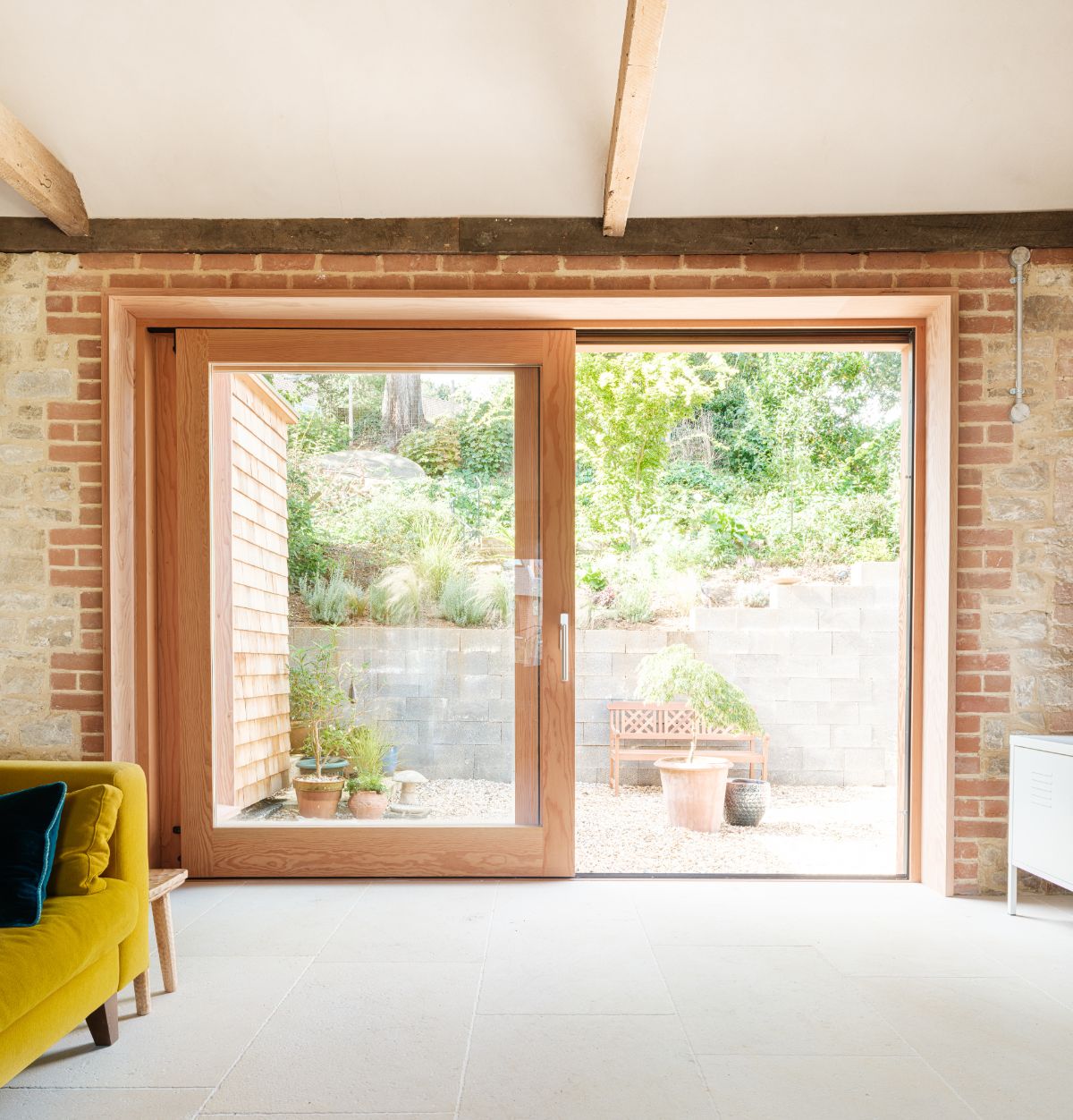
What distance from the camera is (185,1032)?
7.91 feet

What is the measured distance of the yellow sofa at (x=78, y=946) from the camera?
1.88 metres

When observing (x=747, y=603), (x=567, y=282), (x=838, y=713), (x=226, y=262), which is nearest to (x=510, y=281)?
(x=567, y=282)

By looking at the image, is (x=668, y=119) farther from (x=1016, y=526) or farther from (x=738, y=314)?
(x=1016, y=526)

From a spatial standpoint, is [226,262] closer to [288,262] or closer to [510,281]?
[288,262]

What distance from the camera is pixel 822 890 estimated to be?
12.3 ft

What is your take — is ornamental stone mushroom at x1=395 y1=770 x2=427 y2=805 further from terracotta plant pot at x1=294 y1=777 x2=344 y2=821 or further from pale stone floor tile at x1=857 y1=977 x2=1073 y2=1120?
pale stone floor tile at x1=857 y1=977 x2=1073 y2=1120

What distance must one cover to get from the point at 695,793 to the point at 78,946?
13.6 feet

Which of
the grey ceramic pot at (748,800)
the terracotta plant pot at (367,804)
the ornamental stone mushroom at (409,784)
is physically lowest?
the grey ceramic pot at (748,800)

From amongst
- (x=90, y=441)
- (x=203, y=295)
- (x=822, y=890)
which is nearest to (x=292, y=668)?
(x=90, y=441)

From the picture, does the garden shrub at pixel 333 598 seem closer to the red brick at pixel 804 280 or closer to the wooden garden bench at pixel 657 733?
the red brick at pixel 804 280

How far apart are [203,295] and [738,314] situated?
6.95 feet

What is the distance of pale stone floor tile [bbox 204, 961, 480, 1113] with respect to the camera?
2.08 metres

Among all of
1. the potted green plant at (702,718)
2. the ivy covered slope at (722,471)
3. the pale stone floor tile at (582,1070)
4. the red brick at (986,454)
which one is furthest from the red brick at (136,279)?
the ivy covered slope at (722,471)

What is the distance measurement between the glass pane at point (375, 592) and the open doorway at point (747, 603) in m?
0.76
